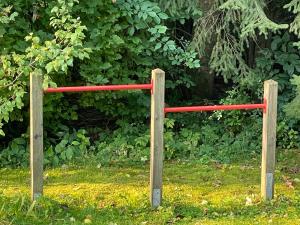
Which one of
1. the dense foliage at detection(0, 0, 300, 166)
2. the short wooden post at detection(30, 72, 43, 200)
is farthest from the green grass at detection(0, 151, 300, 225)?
the dense foliage at detection(0, 0, 300, 166)

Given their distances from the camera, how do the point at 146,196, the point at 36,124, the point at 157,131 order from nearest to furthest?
the point at 36,124, the point at 157,131, the point at 146,196

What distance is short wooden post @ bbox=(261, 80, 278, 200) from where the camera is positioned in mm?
6324

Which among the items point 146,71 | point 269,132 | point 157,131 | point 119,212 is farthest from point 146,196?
point 146,71

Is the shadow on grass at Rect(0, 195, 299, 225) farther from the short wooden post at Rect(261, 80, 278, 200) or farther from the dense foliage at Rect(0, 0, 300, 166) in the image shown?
the dense foliage at Rect(0, 0, 300, 166)

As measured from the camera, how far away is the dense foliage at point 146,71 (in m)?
7.82

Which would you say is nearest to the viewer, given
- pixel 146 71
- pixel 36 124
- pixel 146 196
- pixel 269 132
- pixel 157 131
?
pixel 36 124

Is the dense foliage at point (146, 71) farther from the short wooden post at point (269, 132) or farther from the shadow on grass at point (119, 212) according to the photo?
the shadow on grass at point (119, 212)

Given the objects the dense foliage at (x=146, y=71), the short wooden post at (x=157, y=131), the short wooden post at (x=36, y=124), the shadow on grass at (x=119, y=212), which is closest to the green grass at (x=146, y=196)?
the shadow on grass at (x=119, y=212)

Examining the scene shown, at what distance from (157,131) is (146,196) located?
800mm

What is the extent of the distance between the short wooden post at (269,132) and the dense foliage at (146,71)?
109 centimetres

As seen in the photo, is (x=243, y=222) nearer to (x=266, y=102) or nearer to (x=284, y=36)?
(x=266, y=102)

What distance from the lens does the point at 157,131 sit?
615 centimetres

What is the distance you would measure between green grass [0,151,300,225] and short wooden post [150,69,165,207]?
7.1 inches

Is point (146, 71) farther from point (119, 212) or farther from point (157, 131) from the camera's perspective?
point (119, 212)
